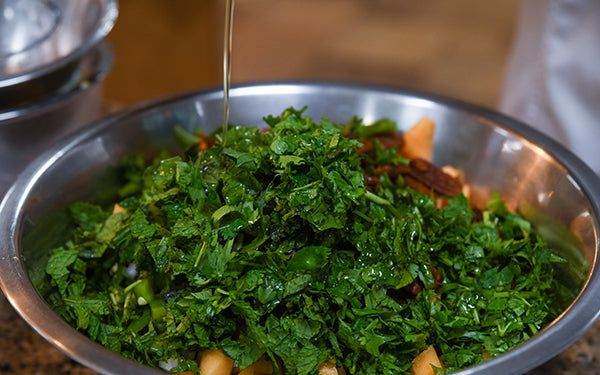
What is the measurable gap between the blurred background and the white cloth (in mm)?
1649

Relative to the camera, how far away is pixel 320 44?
4477 millimetres

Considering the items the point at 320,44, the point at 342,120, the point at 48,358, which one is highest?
the point at 342,120

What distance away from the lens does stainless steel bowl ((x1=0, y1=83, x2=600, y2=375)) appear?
3.10 ft

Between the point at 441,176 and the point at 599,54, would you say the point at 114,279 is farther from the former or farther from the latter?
the point at 599,54

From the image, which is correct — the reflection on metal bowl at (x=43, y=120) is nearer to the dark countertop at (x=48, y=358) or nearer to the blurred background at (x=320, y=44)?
the dark countertop at (x=48, y=358)

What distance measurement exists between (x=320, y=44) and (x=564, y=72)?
284 cm

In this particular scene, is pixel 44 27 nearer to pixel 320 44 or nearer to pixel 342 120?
pixel 342 120

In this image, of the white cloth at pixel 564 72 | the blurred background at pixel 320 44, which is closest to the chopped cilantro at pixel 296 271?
the white cloth at pixel 564 72

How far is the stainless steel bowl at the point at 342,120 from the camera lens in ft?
3.10

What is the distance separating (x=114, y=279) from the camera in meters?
1.24

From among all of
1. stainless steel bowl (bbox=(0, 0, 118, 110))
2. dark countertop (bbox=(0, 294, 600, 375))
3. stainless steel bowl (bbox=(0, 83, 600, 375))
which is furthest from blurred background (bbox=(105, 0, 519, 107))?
dark countertop (bbox=(0, 294, 600, 375))

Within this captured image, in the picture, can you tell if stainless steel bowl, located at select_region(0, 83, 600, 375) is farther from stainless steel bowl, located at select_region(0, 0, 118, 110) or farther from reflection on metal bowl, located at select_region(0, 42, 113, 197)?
stainless steel bowl, located at select_region(0, 0, 118, 110)

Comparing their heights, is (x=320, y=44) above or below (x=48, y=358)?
below

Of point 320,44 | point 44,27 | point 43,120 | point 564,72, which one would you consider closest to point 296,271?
point 43,120
